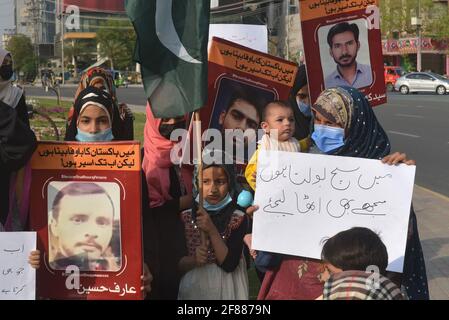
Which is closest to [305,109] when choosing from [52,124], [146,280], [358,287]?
[146,280]

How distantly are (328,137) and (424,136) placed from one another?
46.2ft

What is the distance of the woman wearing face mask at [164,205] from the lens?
3.76 meters

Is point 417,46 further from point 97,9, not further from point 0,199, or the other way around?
point 0,199

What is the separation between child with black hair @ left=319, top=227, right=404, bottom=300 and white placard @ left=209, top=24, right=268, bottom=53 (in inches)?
123

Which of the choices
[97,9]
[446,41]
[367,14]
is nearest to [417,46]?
[446,41]

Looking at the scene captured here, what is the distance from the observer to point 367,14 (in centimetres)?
499

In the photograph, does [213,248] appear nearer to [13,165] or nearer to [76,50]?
[13,165]

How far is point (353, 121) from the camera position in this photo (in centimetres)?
341

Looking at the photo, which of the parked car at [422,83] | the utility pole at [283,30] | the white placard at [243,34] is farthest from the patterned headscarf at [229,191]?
the parked car at [422,83]

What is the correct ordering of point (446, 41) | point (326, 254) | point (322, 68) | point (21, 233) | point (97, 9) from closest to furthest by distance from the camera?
1. point (326, 254)
2. point (21, 233)
3. point (322, 68)
4. point (97, 9)
5. point (446, 41)

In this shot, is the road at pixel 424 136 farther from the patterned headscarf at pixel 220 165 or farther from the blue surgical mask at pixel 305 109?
the patterned headscarf at pixel 220 165

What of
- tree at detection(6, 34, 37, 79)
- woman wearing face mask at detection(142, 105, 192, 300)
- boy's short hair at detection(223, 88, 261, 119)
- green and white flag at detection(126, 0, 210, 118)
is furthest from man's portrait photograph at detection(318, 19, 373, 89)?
tree at detection(6, 34, 37, 79)

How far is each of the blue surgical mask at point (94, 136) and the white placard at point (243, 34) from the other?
2543 mm
